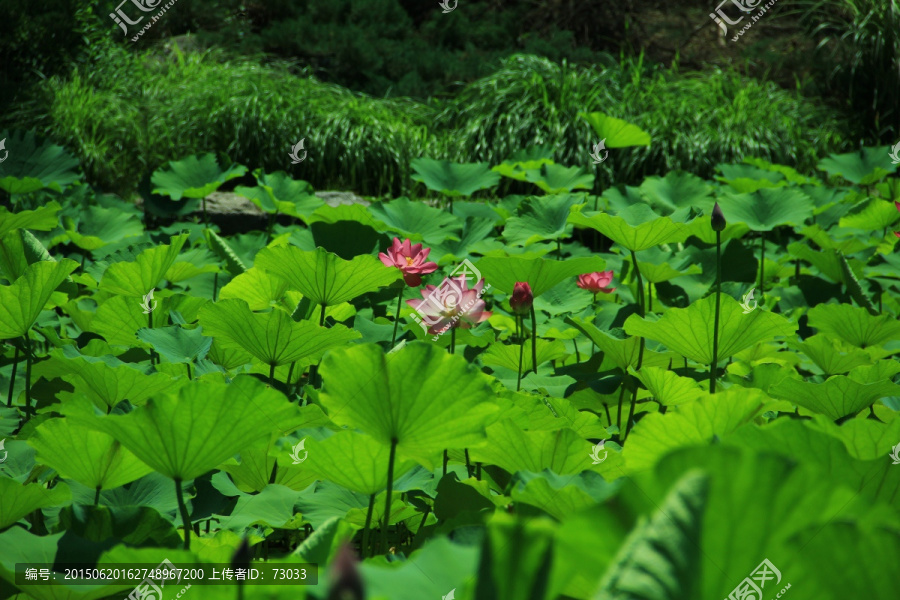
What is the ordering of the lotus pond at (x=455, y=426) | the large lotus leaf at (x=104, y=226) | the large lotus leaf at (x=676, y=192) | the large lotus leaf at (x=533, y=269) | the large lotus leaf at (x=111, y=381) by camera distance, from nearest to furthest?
the lotus pond at (x=455, y=426), the large lotus leaf at (x=111, y=381), the large lotus leaf at (x=533, y=269), the large lotus leaf at (x=104, y=226), the large lotus leaf at (x=676, y=192)

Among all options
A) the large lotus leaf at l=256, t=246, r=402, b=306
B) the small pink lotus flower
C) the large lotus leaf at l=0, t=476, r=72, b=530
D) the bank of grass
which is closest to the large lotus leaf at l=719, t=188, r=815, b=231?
the small pink lotus flower

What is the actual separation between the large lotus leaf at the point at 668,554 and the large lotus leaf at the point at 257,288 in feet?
3.71

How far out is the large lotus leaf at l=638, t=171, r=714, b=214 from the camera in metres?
2.37

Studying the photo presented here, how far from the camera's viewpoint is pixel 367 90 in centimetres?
608

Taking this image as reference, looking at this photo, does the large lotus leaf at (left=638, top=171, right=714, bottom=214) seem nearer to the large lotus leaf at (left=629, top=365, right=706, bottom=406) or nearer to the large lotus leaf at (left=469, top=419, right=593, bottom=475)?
the large lotus leaf at (left=629, top=365, right=706, bottom=406)

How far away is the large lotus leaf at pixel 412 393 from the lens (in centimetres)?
66

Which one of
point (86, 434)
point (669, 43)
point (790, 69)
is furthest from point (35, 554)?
point (669, 43)

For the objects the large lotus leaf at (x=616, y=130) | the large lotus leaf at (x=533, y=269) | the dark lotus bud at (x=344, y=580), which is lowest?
the large lotus leaf at (x=533, y=269)

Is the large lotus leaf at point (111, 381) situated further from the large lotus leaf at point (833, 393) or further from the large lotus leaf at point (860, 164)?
the large lotus leaf at point (860, 164)

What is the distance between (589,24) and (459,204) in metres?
5.81

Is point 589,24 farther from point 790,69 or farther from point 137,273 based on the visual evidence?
point 137,273

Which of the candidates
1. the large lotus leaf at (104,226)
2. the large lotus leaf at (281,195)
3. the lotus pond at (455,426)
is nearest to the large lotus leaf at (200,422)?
the lotus pond at (455,426)

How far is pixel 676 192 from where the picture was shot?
2424 millimetres

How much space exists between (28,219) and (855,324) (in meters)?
1.78
